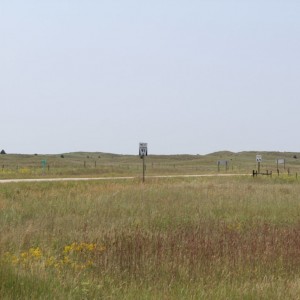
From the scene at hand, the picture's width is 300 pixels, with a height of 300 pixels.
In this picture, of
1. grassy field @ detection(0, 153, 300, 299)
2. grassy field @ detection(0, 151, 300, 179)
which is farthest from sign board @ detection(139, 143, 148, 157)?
grassy field @ detection(0, 153, 300, 299)

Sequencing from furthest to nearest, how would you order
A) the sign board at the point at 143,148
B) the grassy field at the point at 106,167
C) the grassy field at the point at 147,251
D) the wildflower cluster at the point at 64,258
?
the grassy field at the point at 106,167 → the sign board at the point at 143,148 → the wildflower cluster at the point at 64,258 → the grassy field at the point at 147,251

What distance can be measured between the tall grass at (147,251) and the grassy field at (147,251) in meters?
0.02

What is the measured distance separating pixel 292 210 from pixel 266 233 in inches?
227

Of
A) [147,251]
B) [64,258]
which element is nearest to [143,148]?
[147,251]

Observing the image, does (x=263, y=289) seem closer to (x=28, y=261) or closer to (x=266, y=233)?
(x=28, y=261)

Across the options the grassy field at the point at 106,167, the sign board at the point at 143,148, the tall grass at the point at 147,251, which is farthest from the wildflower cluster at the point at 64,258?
the grassy field at the point at 106,167

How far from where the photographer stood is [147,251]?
31.5ft

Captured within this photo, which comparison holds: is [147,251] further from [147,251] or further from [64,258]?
[64,258]

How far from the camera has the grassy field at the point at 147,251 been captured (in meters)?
6.97

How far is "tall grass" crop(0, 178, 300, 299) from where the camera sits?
700 cm

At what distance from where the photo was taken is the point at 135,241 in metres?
10.4

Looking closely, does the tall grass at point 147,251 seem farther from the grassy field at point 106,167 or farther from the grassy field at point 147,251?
the grassy field at point 106,167

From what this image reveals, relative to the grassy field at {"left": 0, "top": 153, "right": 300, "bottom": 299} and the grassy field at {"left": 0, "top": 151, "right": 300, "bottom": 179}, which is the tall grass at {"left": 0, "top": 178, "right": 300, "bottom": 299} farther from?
the grassy field at {"left": 0, "top": 151, "right": 300, "bottom": 179}

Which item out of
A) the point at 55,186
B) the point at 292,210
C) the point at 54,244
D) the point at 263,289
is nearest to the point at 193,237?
the point at 54,244
